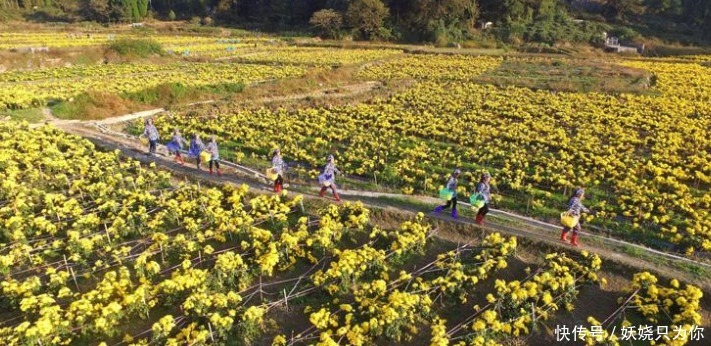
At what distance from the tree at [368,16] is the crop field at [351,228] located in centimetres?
4848

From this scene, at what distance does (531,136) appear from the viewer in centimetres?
2194

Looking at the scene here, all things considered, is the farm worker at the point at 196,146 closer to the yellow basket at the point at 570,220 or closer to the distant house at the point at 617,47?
the yellow basket at the point at 570,220

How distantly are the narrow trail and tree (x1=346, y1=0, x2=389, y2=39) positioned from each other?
57.8m

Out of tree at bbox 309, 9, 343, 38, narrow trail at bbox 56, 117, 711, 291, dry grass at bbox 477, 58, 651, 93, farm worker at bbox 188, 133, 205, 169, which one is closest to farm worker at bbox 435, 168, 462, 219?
narrow trail at bbox 56, 117, 711, 291

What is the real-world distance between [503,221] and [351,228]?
174 inches

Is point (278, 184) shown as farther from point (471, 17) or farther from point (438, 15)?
point (471, 17)

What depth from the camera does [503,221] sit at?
44.3ft

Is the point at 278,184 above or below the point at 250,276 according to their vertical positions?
above

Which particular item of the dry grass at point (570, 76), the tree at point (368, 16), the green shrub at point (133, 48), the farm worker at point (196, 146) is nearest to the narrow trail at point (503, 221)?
the farm worker at point (196, 146)

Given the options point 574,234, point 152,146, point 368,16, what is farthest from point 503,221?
point 368,16

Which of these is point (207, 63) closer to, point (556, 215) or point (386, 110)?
point (386, 110)

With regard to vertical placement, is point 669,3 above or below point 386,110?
above

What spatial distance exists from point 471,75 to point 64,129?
30.5 metres

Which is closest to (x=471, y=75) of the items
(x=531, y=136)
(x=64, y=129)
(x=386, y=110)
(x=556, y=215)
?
(x=386, y=110)
